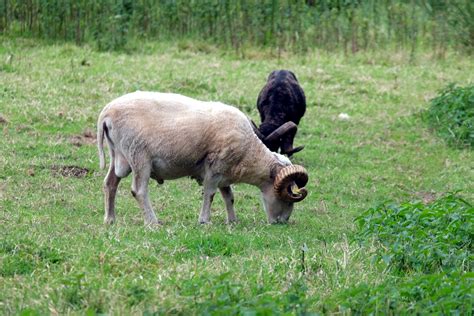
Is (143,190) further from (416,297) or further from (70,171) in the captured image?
(416,297)

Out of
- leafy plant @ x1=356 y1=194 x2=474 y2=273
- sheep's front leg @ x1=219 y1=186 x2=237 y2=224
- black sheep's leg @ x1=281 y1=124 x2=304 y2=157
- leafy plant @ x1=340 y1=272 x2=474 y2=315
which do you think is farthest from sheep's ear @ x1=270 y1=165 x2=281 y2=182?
leafy plant @ x1=340 y1=272 x2=474 y2=315

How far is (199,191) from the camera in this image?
39.5ft

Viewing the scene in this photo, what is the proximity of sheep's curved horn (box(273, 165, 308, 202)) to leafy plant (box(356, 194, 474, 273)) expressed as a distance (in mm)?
1432

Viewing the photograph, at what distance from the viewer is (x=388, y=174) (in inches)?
535

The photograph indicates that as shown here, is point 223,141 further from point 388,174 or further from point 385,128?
point 385,128

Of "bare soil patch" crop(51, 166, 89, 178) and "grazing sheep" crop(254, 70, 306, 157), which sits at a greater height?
"grazing sheep" crop(254, 70, 306, 157)

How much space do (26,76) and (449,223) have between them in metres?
10.4

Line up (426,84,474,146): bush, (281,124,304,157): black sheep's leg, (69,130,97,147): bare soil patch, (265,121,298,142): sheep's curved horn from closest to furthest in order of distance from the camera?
(265,121,298,142): sheep's curved horn → (281,124,304,157): black sheep's leg → (69,130,97,147): bare soil patch → (426,84,474,146): bush

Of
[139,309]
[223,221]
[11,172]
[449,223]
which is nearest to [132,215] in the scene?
[223,221]

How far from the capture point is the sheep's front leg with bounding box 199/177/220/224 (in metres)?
10.2

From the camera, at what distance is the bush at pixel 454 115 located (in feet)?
49.9

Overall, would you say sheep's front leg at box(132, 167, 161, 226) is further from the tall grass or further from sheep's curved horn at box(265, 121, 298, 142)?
the tall grass

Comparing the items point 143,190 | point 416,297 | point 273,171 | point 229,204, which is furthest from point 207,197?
point 416,297

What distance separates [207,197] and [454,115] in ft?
22.1
